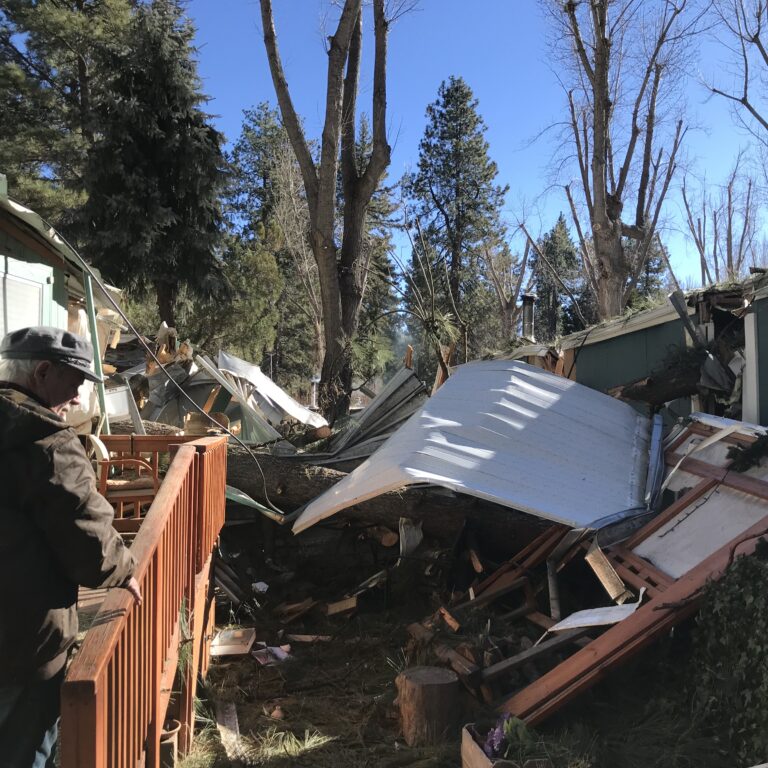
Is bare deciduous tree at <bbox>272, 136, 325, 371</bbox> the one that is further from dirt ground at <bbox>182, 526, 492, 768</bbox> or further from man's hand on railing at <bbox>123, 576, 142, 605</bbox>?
man's hand on railing at <bbox>123, 576, 142, 605</bbox>

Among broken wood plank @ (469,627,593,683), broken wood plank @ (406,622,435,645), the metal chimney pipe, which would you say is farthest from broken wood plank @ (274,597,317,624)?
the metal chimney pipe

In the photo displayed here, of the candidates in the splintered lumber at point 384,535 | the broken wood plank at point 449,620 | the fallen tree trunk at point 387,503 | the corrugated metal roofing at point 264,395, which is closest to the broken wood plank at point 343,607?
the splintered lumber at point 384,535

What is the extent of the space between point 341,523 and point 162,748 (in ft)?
13.7

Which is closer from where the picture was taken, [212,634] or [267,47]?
[212,634]

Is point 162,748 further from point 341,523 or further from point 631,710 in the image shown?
point 341,523

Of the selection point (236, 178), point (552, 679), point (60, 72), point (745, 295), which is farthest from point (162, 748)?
point (60, 72)

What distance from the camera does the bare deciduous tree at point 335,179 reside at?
1188 cm

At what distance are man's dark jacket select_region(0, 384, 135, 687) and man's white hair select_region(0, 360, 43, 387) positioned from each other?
0.06 m

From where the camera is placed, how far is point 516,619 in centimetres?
522

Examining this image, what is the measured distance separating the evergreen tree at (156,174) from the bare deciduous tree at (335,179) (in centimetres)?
588

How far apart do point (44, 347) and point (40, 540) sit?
0.63 m

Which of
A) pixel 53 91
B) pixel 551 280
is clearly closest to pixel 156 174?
pixel 53 91

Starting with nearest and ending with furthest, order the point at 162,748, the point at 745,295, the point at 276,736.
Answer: the point at 162,748
the point at 276,736
the point at 745,295

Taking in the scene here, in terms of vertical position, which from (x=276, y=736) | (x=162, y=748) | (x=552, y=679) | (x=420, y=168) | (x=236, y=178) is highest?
(x=420, y=168)
